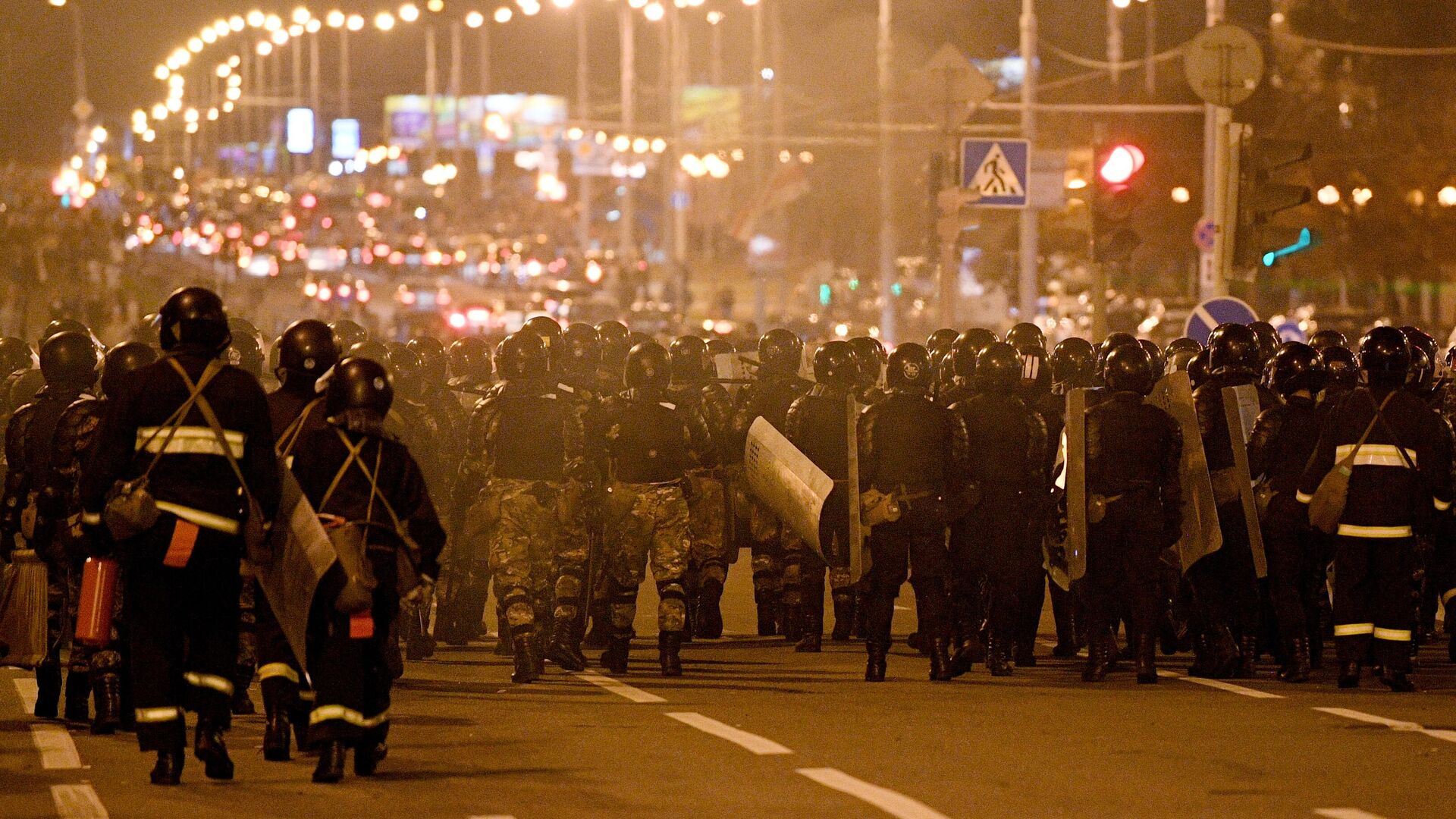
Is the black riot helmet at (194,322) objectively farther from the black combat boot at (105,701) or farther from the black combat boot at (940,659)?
the black combat boot at (940,659)

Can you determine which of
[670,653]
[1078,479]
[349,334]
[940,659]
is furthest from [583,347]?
[1078,479]

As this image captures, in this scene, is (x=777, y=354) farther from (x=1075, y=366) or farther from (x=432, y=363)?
(x=432, y=363)

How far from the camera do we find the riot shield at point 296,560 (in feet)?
30.9

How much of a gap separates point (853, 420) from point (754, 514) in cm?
250

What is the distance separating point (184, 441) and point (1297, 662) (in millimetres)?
6407

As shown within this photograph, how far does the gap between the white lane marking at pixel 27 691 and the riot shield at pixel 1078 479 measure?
5.37 metres

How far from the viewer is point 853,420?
43.9ft

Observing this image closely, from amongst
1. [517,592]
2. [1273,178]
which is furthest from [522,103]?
[517,592]

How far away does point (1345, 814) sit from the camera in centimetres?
869

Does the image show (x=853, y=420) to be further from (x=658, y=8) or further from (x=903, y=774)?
(x=658, y=8)

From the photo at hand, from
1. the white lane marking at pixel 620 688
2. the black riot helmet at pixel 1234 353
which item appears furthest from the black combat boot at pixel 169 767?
the black riot helmet at pixel 1234 353

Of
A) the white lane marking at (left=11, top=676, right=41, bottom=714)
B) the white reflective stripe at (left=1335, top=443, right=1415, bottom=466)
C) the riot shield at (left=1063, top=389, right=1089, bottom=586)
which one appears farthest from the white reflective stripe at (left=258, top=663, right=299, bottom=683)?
the white reflective stripe at (left=1335, top=443, right=1415, bottom=466)

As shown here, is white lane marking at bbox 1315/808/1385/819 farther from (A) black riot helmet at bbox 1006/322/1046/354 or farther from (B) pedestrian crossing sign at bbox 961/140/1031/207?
(B) pedestrian crossing sign at bbox 961/140/1031/207

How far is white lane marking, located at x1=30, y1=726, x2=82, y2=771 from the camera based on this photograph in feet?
32.8
